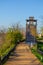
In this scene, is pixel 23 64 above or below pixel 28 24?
below

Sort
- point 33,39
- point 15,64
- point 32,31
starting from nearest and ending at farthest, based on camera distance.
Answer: point 15,64, point 33,39, point 32,31

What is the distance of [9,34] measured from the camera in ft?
157

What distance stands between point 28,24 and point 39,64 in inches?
1782

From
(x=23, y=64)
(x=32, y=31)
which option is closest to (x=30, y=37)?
(x=32, y=31)

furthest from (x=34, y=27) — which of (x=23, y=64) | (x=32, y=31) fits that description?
(x=23, y=64)

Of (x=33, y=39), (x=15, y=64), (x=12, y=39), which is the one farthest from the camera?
(x=33, y=39)

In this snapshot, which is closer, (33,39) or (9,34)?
(9,34)

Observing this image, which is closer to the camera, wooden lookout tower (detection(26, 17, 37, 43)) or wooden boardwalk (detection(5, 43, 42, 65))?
wooden boardwalk (detection(5, 43, 42, 65))

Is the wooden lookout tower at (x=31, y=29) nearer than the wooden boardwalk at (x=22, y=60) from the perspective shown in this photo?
No

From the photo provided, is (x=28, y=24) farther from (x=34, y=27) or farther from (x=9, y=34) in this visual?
(x=9, y=34)

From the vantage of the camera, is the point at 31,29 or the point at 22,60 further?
the point at 31,29

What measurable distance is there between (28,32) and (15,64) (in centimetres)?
4688

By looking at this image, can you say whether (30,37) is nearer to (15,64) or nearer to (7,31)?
(7,31)

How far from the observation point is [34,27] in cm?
5947
